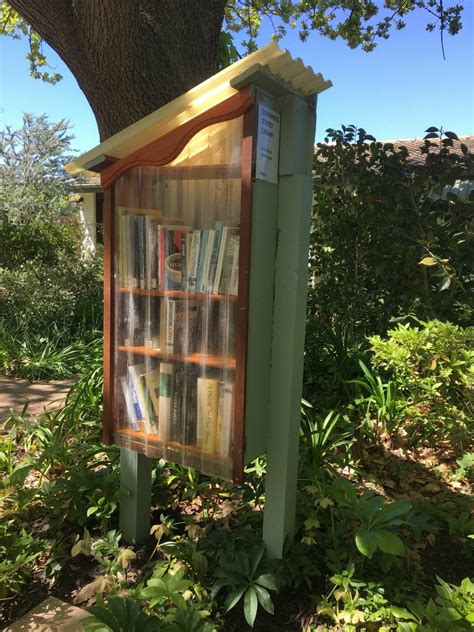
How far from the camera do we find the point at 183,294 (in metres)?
2.23

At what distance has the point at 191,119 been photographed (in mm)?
2037

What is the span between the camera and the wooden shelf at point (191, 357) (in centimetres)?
215

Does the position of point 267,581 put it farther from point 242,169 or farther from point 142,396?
point 242,169

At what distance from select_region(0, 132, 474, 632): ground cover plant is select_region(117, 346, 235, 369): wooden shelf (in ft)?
2.60

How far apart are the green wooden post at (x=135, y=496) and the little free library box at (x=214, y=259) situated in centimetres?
21

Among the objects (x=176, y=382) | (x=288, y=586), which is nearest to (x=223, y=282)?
(x=176, y=382)

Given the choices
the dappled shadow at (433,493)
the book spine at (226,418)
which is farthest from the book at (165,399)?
the dappled shadow at (433,493)

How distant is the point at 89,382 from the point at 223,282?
240 cm

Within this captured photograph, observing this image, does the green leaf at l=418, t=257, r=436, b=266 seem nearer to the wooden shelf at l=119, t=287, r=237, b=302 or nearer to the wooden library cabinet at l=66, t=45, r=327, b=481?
the wooden library cabinet at l=66, t=45, r=327, b=481

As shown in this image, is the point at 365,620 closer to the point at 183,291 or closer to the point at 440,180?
the point at 183,291

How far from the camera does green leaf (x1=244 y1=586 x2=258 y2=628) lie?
1873 millimetres

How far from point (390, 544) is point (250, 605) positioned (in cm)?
62

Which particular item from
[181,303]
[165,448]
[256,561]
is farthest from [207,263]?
[256,561]

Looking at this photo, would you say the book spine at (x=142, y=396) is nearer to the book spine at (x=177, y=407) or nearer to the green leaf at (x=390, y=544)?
the book spine at (x=177, y=407)
